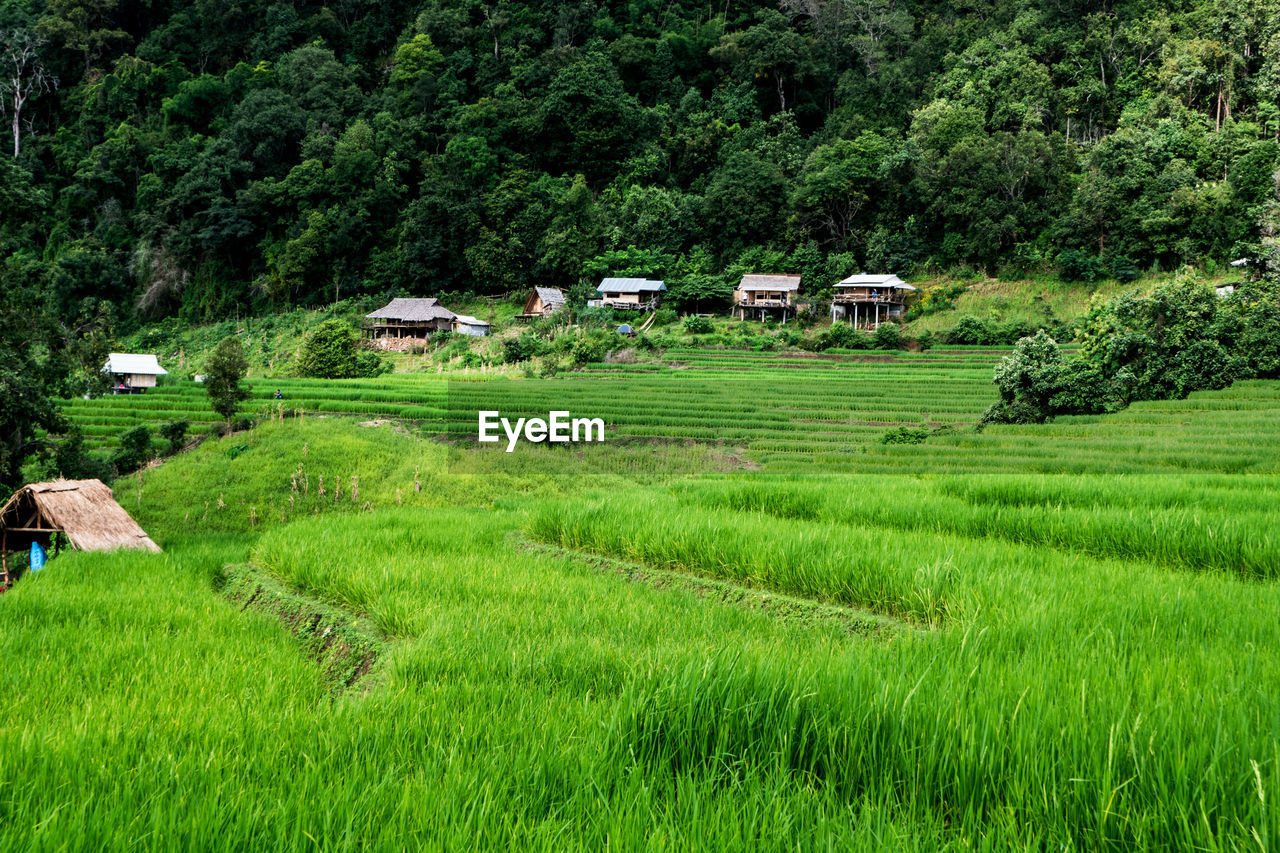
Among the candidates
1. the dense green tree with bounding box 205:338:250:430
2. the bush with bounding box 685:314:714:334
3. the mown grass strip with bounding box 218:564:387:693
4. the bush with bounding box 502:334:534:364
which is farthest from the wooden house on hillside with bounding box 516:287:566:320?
the mown grass strip with bounding box 218:564:387:693

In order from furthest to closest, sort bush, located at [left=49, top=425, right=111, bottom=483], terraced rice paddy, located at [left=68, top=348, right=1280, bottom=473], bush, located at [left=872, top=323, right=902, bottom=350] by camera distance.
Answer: bush, located at [left=872, top=323, right=902, bottom=350] < bush, located at [left=49, top=425, right=111, bottom=483] < terraced rice paddy, located at [left=68, top=348, right=1280, bottom=473]

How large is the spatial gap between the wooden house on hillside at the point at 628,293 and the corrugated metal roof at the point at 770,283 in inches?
210

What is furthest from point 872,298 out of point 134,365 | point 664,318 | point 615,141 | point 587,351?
point 134,365

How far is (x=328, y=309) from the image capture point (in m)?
47.8

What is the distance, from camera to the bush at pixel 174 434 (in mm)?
19172

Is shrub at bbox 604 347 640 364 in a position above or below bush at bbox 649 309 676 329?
below

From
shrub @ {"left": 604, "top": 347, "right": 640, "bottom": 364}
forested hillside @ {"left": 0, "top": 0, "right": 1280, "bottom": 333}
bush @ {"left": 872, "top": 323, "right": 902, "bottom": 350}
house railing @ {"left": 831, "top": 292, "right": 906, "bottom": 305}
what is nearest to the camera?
shrub @ {"left": 604, "top": 347, "right": 640, "bottom": 364}

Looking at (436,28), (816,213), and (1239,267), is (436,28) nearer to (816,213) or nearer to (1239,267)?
(816,213)

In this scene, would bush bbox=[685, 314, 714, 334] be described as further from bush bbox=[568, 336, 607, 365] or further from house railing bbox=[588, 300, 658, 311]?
bush bbox=[568, 336, 607, 365]

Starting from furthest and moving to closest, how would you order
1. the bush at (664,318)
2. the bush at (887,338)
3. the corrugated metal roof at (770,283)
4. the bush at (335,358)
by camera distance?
1. the bush at (664,318)
2. the corrugated metal roof at (770,283)
3. the bush at (335,358)
4. the bush at (887,338)

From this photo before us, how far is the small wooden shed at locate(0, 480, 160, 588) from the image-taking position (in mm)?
8500

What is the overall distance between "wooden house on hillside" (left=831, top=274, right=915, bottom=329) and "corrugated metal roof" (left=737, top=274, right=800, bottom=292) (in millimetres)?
2589

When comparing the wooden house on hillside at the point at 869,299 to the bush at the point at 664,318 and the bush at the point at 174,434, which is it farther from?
the bush at the point at 174,434

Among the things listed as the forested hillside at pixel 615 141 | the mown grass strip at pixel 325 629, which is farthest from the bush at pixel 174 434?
the forested hillside at pixel 615 141
